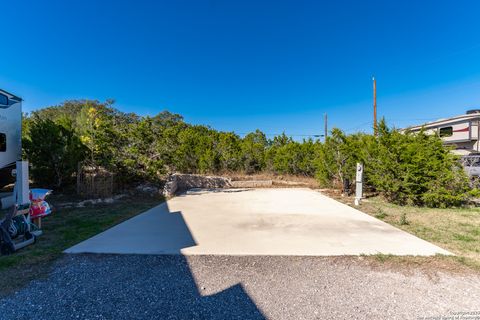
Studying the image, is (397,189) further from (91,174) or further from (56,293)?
(91,174)

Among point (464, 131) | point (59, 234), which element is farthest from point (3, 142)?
point (464, 131)

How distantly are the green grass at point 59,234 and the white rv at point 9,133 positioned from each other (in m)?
1.71

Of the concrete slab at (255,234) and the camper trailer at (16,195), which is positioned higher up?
the camper trailer at (16,195)

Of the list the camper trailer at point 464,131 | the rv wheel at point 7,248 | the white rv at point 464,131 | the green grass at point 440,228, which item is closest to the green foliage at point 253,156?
the green grass at point 440,228

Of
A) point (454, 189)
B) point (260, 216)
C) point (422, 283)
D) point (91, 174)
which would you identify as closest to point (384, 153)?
point (454, 189)

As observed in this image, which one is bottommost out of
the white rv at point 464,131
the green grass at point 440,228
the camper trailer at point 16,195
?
the green grass at point 440,228

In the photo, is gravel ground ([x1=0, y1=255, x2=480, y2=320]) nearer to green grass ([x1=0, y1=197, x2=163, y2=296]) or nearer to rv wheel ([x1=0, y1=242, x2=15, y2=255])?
green grass ([x1=0, y1=197, x2=163, y2=296])

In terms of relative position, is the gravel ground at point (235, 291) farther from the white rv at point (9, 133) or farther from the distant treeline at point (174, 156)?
the white rv at point (9, 133)

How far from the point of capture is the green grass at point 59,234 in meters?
2.80

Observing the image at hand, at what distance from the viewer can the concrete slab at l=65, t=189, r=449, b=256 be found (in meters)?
3.61

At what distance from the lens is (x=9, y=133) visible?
6930 millimetres

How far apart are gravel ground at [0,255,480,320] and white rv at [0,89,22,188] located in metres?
5.88

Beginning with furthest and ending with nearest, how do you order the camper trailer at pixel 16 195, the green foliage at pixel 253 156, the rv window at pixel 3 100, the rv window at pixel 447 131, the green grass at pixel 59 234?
1. the rv window at pixel 447 131
2. the green foliage at pixel 253 156
3. the rv window at pixel 3 100
4. the camper trailer at pixel 16 195
5. the green grass at pixel 59 234

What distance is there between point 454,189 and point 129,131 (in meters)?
10.2
